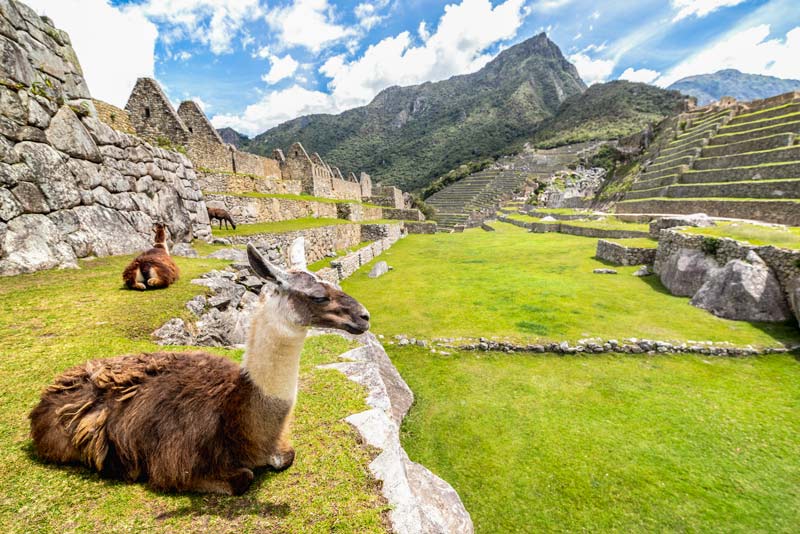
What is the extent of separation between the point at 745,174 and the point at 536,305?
722 inches

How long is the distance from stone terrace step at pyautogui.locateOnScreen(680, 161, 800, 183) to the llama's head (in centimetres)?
2343

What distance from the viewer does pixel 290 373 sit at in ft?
6.40

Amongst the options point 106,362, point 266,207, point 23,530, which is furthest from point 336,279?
point 23,530

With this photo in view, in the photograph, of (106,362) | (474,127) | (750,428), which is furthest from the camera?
(474,127)

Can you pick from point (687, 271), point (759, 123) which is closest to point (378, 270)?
point (687, 271)

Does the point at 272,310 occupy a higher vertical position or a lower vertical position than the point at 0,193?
lower

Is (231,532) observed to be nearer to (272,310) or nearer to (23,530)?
(23,530)

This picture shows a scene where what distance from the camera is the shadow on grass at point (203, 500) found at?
1777 mm

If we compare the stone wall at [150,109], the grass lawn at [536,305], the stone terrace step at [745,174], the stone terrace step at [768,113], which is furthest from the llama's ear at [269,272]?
the stone terrace step at [768,113]

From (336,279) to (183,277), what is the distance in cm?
560

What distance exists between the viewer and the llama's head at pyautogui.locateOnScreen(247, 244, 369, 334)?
1.85 metres

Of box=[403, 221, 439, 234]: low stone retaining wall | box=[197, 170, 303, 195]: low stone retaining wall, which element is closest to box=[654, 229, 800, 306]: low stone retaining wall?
box=[197, 170, 303, 195]: low stone retaining wall

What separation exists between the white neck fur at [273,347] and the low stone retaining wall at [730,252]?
32.5 ft

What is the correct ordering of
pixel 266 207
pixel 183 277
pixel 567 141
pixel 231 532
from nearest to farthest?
pixel 231 532 < pixel 183 277 < pixel 266 207 < pixel 567 141
